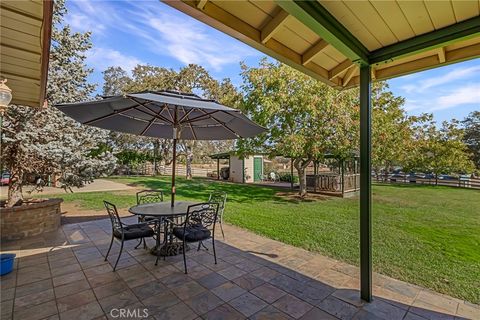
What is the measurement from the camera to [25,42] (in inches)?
90.1

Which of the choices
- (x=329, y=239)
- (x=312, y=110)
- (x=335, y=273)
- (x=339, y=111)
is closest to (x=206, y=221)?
(x=335, y=273)

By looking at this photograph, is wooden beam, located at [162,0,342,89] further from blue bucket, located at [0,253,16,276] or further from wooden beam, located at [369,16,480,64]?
blue bucket, located at [0,253,16,276]

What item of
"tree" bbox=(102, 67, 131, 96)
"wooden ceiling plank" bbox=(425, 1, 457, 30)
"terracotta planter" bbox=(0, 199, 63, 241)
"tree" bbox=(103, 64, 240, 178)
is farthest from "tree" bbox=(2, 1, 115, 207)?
"tree" bbox=(102, 67, 131, 96)

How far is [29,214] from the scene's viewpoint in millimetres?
4629

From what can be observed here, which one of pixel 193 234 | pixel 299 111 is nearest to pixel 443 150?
pixel 299 111

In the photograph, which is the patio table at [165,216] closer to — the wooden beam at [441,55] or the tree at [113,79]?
the wooden beam at [441,55]

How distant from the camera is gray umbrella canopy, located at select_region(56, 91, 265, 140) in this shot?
2959 millimetres

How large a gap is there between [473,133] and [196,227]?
3439cm

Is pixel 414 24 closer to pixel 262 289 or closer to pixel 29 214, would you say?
pixel 262 289

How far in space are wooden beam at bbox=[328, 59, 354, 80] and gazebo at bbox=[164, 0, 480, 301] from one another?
→ 0.7 inches

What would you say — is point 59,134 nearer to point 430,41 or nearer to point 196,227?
point 196,227

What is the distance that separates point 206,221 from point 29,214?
3557 millimetres

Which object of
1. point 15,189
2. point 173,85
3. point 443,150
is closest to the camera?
point 15,189

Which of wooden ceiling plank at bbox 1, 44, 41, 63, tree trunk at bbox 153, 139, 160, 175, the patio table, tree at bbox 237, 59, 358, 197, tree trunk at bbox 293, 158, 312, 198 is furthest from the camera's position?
tree trunk at bbox 153, 139, 160, 175
